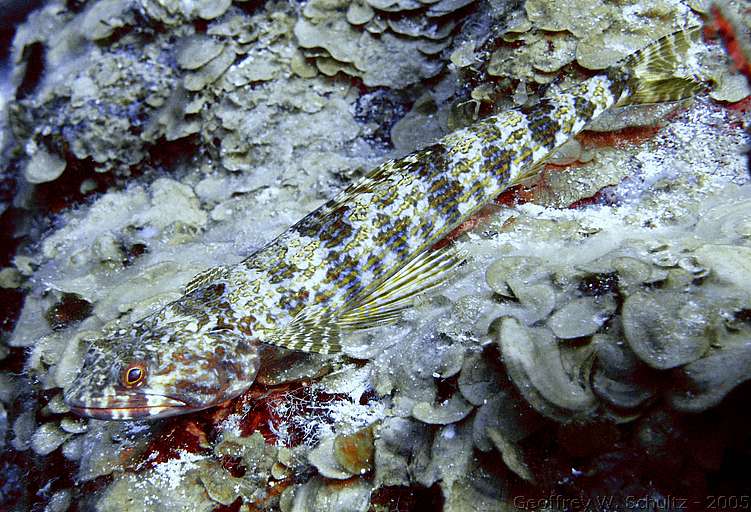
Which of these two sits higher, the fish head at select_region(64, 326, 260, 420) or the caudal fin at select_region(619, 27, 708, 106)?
the caudal fin at select_region(619, 27, 708, 106)

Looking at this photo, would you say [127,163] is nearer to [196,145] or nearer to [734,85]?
[196,145]

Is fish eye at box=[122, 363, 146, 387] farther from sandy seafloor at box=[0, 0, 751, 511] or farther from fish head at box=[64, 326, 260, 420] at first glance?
sandy seafloor at box=[0, 0, 751, 511]

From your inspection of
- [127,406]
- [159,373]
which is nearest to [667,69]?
[159,373]

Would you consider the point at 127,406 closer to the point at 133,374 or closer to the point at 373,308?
the point at 133,374

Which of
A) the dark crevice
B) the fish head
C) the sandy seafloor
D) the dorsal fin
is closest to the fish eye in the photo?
the fish head

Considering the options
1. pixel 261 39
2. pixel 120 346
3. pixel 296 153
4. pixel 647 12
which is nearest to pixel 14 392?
pixel 120 346

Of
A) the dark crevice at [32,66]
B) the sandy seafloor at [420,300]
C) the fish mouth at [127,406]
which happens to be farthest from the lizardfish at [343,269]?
the dark crevice at [32,66]
